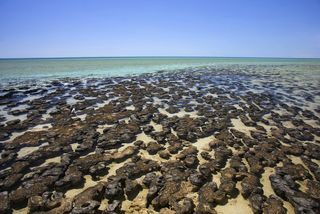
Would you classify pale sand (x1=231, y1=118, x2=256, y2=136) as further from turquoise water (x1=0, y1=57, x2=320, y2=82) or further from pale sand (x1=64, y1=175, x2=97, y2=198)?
turquoise water (x1=0, y1=57, x2=320, y2=82)

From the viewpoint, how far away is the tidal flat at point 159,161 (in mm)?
5559

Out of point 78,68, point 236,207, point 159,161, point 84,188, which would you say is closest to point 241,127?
point 159,161

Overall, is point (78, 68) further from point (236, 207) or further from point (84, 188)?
point (236, 207)

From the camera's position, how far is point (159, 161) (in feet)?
25.3

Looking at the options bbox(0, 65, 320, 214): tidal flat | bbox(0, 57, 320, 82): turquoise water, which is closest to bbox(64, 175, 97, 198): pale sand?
bbox(0, 65, 320, 214): tidal flat

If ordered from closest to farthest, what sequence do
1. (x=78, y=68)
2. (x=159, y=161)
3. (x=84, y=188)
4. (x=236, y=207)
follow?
(x=236, y=207), (x=84, y=188), (x=159, y=161), (x=78, y=68)

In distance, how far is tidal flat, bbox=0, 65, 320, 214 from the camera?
18.2ft

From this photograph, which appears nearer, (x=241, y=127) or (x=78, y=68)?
(x=241, y=127)

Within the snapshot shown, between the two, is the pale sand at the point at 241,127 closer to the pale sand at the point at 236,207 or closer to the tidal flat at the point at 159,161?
the tidal flat at the point at 159,161

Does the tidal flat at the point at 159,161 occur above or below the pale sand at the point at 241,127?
above

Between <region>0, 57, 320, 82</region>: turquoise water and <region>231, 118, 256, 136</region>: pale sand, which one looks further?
<region>0, 57, 320, 82</region>: turquoise water

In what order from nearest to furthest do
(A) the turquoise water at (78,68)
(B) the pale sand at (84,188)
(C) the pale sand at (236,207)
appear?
(C) the pale sand at (236,207) < (B) the pale sand at (84,188) < (A) the turquoise water at (78,68)

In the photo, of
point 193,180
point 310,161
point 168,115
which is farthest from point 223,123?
point 193,180

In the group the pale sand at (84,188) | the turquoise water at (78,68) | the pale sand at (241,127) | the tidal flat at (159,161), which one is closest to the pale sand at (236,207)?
the tidal flat at (159,161)
